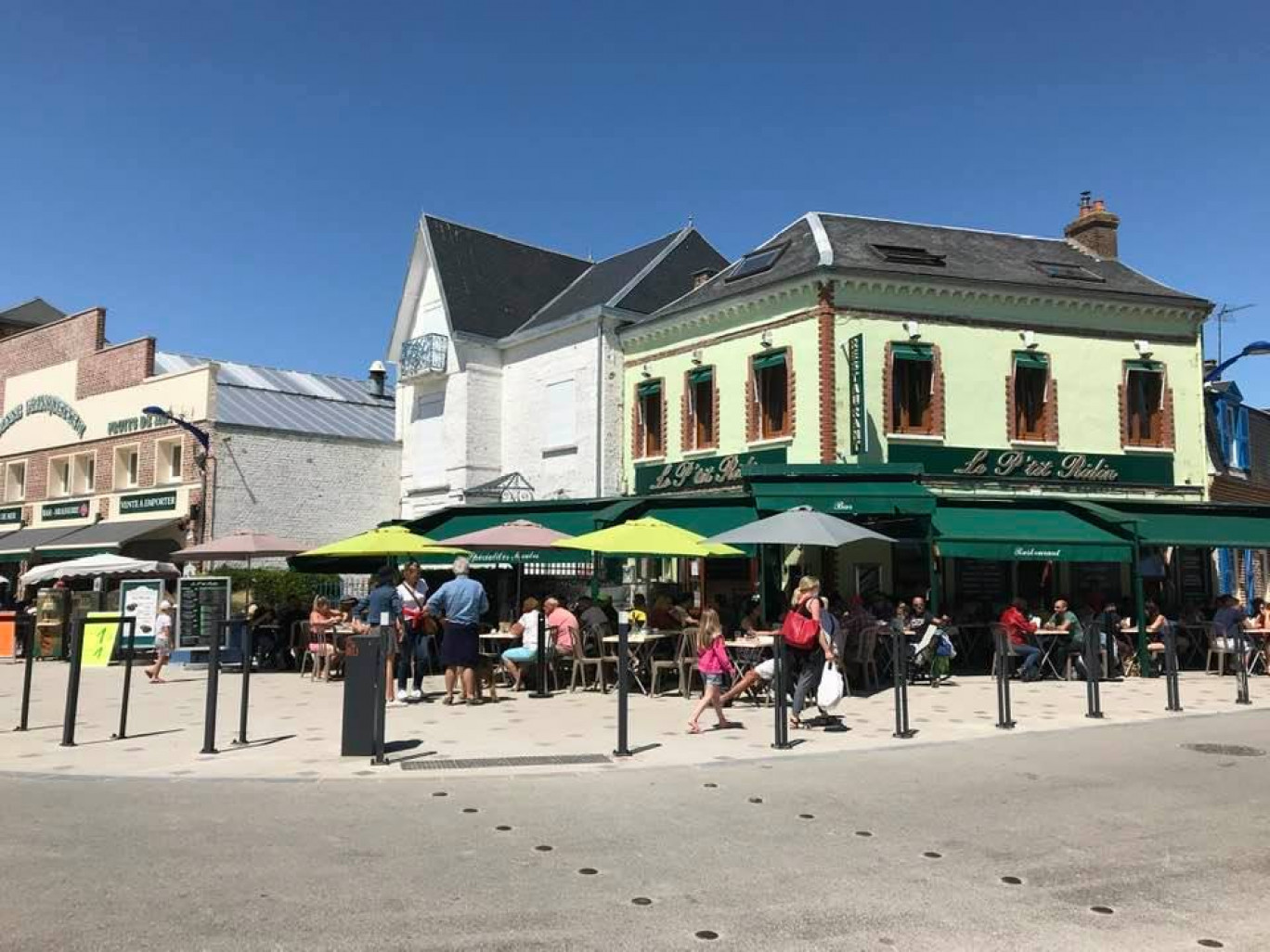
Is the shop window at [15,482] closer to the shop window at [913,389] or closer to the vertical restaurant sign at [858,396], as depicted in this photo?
the vertical restaurant sign at [858,396]

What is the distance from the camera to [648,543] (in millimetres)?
14664

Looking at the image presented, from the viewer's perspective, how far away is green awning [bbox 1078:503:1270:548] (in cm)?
1778

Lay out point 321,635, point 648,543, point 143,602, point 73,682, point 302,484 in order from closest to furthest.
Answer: point 73,682, point 648,543, point 321,635, point 143,602, point 302,484

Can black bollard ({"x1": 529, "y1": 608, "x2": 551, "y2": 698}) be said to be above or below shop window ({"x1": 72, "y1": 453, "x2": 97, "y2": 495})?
below

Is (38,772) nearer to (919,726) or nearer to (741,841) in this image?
(741,841)

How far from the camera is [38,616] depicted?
70.2 feet

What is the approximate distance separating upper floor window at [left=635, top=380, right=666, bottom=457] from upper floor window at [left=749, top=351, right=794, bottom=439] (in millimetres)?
2650

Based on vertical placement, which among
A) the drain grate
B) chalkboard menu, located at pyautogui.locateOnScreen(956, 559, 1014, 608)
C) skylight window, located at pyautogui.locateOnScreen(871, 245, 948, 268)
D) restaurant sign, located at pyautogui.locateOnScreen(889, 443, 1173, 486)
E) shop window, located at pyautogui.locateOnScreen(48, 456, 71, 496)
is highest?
skylight window, located at pyautogui.locateOnScreen(871, 245, 948, 268)

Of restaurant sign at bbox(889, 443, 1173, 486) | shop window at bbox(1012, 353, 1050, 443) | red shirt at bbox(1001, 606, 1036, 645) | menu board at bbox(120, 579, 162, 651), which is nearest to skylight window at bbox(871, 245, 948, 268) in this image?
shop window at bbox(1012, 353, 1050, 443)

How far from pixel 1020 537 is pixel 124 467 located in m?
23.1

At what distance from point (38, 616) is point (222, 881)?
19.0 m

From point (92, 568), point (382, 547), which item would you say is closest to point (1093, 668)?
point (382, 547)

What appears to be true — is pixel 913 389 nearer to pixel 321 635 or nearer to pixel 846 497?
pixel 846 497

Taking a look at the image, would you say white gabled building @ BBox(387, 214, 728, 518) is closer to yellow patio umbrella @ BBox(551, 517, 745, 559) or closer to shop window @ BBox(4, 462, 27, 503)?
yellow patio umbrella @ BBox(551, 517, 745, 559)
